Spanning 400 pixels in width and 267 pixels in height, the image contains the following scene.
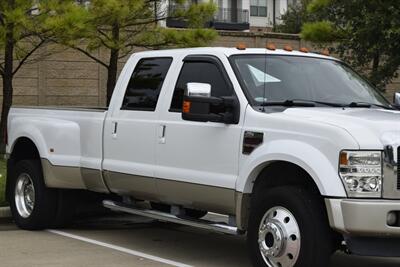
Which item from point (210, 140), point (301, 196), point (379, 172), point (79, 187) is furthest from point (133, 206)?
point (379, 172)

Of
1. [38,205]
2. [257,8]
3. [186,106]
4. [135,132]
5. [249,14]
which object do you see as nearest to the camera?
[186,106]

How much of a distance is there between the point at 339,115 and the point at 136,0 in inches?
441

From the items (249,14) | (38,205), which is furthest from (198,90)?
(249,14)

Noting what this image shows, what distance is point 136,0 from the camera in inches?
647

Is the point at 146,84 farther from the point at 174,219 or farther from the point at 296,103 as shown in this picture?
the point at 296,103

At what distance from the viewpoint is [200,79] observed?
704cm

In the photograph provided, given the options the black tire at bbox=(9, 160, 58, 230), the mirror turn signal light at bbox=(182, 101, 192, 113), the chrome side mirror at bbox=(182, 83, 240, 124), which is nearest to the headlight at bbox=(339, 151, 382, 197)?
the chrome side mirror at bbox=(182, 83, 240, 124)

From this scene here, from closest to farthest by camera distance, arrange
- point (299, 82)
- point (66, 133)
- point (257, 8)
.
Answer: point (299, 82) < point (66, 133) < point (257, 8)

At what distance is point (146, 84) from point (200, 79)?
0.80 meters

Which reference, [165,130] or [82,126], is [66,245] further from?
[165,130]

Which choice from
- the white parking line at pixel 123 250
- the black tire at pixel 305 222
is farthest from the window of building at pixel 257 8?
the black tire at pixel 305 222

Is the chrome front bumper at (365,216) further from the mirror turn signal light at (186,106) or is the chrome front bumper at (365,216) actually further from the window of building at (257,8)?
the window of building at (257,8)

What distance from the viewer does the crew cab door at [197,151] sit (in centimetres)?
640

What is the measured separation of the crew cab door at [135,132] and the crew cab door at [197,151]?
0.18m
